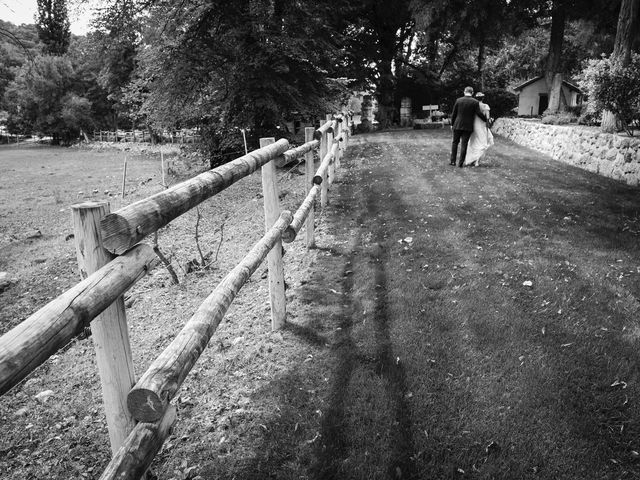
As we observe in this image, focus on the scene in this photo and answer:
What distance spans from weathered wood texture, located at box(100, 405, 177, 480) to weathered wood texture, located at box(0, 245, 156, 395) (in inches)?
18.6

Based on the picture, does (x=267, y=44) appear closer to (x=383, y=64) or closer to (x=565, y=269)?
(x=565, y=269)

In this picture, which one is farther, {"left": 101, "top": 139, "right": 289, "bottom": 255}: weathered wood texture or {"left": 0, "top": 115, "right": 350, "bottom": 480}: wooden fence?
{"left": 101, "top": 139, "right": 289, "bottom": 255}: weathered wood texture

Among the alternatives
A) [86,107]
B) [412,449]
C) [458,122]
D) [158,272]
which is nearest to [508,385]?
[412,449]

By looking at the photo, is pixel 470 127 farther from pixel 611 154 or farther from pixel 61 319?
pixel 61 319

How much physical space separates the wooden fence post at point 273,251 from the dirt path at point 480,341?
33 cm

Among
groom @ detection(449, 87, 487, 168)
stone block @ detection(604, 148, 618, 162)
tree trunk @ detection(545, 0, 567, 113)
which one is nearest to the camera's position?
stone block @ detection(604, 148, 618, 162)

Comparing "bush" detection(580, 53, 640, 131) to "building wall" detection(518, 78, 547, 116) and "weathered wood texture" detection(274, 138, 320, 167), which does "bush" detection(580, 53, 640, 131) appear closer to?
"weathered wood texture" detection(274, 138, 320, 167)

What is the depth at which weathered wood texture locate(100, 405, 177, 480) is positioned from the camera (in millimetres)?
1366

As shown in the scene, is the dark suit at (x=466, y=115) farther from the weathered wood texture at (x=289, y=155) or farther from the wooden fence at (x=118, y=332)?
the wooden fence at (x=118, y=332)

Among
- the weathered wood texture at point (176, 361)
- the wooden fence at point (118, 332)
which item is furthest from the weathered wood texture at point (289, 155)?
the wooden fence at point (118, 332)

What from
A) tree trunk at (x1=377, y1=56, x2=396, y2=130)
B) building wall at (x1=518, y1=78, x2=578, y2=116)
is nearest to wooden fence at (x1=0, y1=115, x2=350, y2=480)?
tree trunk at (x1=377, y1=56, x2=396, y2=130)

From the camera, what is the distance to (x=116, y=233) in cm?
142

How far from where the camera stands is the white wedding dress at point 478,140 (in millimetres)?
11289

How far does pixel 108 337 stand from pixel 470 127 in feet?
36.3
